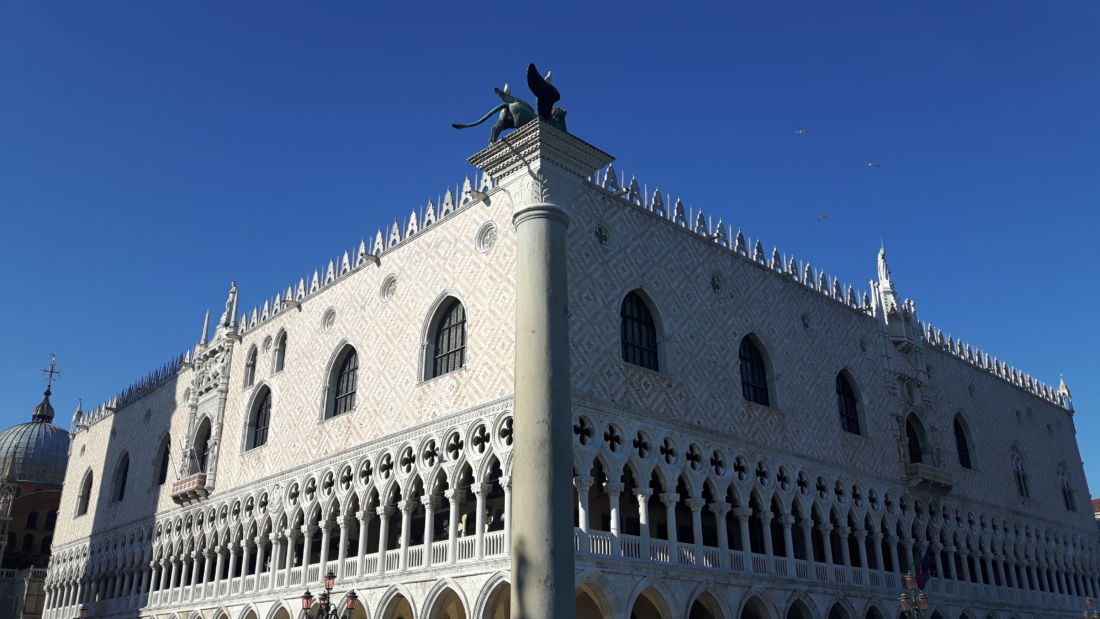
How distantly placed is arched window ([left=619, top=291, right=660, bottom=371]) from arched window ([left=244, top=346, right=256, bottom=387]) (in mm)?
12309

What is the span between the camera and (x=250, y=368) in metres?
26.3

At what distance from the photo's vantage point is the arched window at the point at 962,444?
28172 millimetres

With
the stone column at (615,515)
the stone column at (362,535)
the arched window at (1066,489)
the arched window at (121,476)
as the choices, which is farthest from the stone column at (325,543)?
the arched window at (1066,489)

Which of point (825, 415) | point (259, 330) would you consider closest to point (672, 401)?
point (825, 415)

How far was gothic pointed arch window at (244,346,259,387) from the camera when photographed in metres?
26.1

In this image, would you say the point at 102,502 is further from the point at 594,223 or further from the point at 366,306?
the point at 594,223

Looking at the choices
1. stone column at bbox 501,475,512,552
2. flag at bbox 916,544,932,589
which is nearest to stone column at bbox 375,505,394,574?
stone column at bbox 501,475,512,552

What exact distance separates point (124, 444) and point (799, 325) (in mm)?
24083

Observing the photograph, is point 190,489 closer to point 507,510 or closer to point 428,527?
point 428,527

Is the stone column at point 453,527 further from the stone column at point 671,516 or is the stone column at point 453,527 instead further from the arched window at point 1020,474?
the arched window at point 1020,474

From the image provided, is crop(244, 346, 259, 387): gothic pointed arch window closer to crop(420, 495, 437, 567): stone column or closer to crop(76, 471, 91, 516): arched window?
crop(420, 495, 437, 567): stone column

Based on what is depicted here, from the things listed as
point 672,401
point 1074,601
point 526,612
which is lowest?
point 526,612

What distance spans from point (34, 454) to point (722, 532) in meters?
43.5

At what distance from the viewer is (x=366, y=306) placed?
72.8 ft
